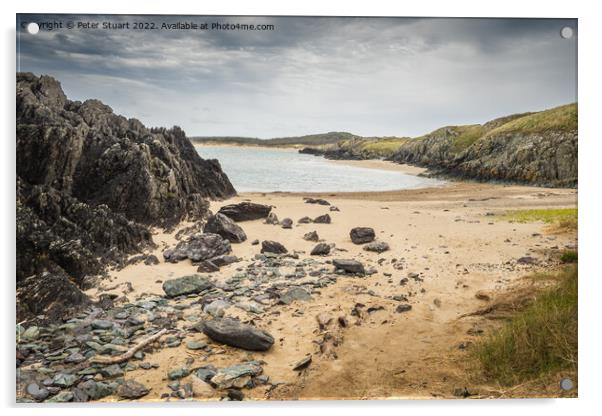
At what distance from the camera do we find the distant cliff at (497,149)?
216 inches

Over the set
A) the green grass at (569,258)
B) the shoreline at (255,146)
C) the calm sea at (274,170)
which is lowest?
the green grass at (569,258)

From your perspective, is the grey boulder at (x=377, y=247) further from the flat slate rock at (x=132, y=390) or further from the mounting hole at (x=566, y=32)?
the mounting hole at (x=566, y=32)

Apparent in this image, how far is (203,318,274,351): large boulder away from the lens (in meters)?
4.50

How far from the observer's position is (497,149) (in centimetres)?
626

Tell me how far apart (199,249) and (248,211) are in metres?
0.93

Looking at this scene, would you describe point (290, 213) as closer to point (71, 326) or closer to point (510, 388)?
point (71, 326)

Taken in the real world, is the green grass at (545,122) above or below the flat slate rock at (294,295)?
above

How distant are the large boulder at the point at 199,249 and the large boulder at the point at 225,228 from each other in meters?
0.11

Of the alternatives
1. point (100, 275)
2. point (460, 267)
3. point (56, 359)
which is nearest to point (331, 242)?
point (460, 267)

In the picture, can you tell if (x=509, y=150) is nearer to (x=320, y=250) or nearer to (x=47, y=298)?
(x=320, y=250)

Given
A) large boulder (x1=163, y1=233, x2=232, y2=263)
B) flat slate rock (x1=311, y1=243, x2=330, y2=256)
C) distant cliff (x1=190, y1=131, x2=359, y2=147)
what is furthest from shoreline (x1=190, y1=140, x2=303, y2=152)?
flat slate rock (x1=311, y1=243, x2=330, y2=256)

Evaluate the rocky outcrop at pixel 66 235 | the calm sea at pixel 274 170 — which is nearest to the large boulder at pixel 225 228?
the calm sea at pixel 274 170

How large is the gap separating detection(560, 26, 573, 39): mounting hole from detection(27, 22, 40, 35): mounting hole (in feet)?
22.5

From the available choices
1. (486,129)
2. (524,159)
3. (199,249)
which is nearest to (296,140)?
(199,249)
